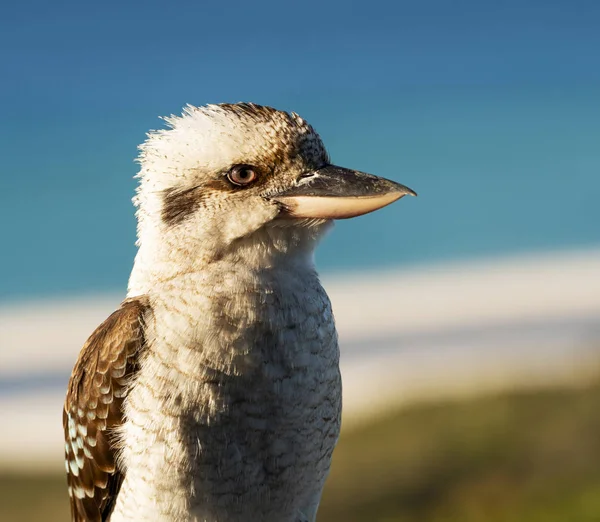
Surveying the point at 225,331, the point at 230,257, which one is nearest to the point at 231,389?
the point at 225,331

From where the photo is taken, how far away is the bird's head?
8.95ft

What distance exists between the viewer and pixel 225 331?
8.94 ft

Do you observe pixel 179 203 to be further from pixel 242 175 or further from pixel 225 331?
pixel 225 331

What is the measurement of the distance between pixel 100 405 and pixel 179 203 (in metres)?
0.94

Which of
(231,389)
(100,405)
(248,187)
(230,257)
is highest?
(248,187)

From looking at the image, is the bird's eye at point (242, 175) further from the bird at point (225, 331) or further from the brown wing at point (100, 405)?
the brown wing at point (100, 405)

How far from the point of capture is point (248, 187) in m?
2.78

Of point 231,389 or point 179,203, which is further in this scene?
point 179,203

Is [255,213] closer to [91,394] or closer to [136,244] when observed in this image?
[136,244]

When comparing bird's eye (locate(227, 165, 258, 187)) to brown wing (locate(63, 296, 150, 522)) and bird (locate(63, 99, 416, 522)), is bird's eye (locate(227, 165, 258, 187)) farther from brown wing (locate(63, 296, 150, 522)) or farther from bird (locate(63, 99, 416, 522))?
brown wing (locate(63, 296, 150, 522))

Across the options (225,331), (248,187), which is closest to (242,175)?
(248,187)

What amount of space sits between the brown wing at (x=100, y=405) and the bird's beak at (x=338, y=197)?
0.77m

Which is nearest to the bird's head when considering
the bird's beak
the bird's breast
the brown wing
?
the bird's beak

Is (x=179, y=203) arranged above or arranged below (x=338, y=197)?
above
